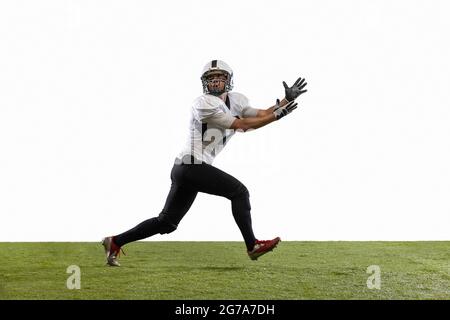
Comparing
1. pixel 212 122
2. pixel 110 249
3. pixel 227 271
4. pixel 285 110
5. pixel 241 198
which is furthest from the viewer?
pixel 110 249

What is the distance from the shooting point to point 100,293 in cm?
426

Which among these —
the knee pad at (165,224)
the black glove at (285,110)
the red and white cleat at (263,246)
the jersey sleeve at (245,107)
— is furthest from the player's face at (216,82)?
the red and white cleat at (263,246)

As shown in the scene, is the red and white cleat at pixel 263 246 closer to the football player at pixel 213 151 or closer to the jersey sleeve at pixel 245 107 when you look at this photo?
the football player at pixel 213 151

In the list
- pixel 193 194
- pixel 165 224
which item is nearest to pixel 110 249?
pixel 165 224

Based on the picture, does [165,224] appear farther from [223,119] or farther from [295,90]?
[295,90]

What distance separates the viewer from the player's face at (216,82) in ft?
16.3

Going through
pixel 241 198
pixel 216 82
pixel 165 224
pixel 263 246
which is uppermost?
pixel 216 82

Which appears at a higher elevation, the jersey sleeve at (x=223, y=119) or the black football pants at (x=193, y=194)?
the jersey sleeve at (x=223, y=119)

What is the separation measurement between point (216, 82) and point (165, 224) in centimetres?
105

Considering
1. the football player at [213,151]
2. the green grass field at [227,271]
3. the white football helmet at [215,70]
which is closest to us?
the green grass field at [227,271]

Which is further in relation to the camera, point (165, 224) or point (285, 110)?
point (165, 224)

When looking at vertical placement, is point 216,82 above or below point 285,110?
above

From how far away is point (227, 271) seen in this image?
16.9 ft

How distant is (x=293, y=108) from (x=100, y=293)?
5.59 feet
